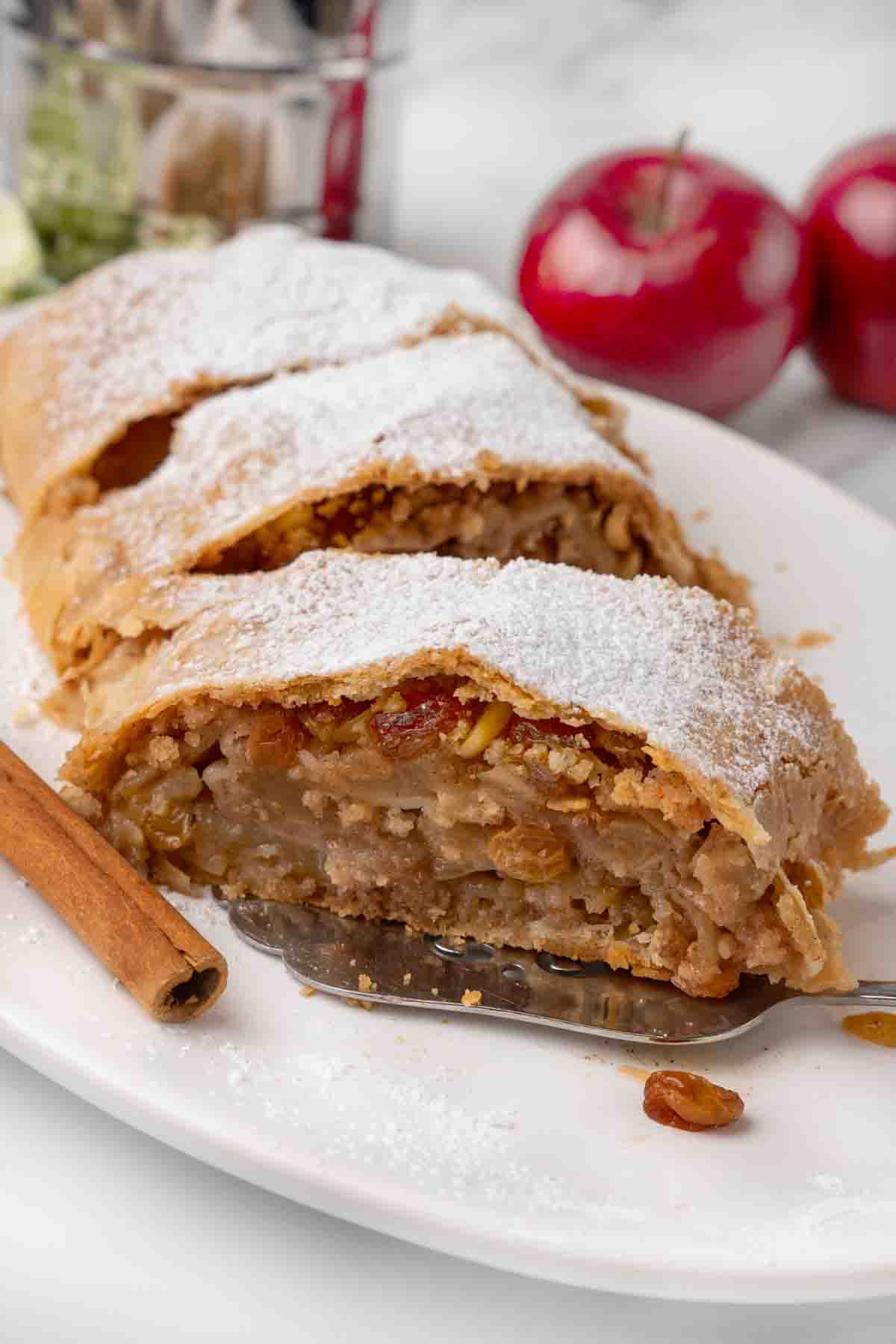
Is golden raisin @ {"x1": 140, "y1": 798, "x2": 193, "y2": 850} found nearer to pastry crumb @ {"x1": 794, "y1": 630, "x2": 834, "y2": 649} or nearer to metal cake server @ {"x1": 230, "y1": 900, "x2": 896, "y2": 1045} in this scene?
metal cake server @ {"x1": 230, "y1": 900, "x2": 896, "y2": 1045}

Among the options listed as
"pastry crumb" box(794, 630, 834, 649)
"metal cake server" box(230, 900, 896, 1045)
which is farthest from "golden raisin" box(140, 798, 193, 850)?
"pastry crumb" box(794, 630, 834, 649)

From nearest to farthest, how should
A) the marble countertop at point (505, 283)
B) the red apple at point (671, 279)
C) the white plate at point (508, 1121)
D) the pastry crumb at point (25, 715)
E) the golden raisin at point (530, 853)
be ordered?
1. the white plate at point (508, 1121)
2. the marble countertop at point (505, 283)
3. the golden raisin at point (530, 853)
4. the pastry crumb at point (25, 715)
5. the red apple at point (671, 279)

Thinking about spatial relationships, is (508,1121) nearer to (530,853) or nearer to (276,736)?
(530,853)

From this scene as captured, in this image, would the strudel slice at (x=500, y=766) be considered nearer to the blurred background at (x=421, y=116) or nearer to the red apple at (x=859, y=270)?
the blurred background at (x=421, y=116)

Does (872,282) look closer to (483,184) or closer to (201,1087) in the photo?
(483,184)

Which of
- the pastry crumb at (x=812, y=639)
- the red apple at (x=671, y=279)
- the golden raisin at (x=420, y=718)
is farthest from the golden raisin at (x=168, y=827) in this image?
the red apple at (x=671, y=279)
